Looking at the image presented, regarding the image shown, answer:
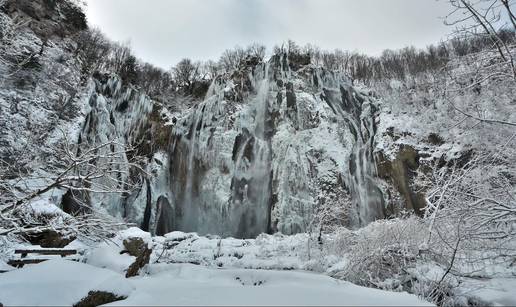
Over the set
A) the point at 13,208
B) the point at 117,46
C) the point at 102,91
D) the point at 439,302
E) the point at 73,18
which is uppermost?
the point at 117,46

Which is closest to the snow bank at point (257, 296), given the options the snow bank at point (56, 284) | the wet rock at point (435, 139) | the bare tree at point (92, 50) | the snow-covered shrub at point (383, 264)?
the snow bank at point (56, 284)

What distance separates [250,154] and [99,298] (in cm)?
2229

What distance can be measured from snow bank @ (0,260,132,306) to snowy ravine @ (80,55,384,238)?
1833cm

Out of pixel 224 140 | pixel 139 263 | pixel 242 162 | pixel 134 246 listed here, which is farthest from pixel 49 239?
pixel 224 140

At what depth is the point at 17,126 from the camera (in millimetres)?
18422

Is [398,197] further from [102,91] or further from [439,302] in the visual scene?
[102,91]

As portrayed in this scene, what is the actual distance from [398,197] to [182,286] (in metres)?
22.1

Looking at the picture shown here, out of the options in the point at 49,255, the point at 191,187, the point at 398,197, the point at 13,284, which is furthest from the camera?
the point at 191,187

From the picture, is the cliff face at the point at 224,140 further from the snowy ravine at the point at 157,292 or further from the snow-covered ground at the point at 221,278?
the snowy ravine at the point at 157,292

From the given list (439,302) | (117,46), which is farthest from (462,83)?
(117,46)

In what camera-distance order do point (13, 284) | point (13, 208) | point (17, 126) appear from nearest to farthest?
1. point (13, 284)
2. point (13, 208)
3. point (17, 126)

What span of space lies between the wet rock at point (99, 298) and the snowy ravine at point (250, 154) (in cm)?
1853

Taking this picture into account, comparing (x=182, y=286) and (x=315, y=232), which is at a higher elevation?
(x=315, y=232)

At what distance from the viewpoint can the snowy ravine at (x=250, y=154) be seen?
24.3 m
